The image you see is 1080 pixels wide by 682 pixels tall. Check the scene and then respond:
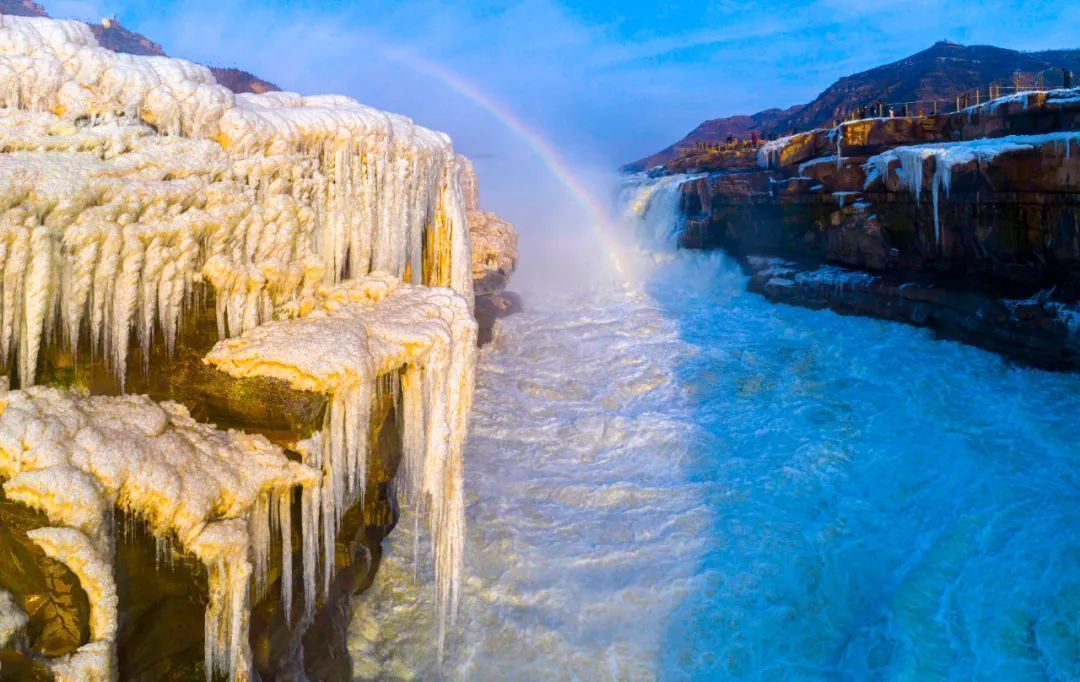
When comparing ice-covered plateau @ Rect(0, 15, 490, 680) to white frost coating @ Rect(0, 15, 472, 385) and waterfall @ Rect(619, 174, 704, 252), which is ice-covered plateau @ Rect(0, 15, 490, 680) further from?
waterfall @ Rect(619, 174, 704, 252)

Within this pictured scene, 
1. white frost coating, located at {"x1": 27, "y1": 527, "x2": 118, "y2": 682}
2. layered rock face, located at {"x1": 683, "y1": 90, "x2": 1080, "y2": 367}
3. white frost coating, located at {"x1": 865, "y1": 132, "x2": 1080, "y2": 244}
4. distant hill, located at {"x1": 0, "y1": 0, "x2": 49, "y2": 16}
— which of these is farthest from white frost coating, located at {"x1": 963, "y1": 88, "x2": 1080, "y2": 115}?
distant hill, located at {"x1": 0, "y1": 0, "x2": 49, "y2": 16}

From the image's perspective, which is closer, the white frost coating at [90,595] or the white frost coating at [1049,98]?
the white frost coating at [90,595]

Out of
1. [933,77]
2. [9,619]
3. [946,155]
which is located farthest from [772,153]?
[933,77]

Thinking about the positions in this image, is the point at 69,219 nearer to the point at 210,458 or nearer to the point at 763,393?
the point at 210,458

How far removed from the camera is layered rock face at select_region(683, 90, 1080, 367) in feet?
39.9

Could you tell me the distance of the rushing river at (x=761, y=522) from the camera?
622 cm

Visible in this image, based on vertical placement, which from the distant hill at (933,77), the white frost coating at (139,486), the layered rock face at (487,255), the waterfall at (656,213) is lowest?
the white frost coating at (139,486)

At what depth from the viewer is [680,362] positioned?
14305 millimetres

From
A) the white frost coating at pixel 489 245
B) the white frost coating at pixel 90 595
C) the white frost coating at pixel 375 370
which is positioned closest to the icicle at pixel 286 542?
the white frost coating at pixel 375 370

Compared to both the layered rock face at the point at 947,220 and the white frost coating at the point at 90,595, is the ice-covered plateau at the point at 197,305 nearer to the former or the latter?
the white frost coating at the point at 90,595

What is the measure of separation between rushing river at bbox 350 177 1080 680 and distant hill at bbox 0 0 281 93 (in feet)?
144

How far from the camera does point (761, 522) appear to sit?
8367mm

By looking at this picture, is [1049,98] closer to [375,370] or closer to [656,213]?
[656,213]

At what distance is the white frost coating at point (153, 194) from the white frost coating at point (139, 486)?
0.42 metres
